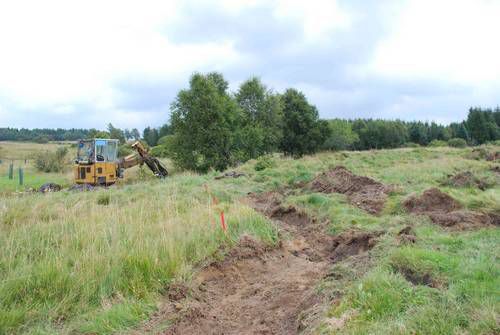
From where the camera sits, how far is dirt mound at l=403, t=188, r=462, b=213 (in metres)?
8.90

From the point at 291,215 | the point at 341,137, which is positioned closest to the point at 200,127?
the point at 291,215

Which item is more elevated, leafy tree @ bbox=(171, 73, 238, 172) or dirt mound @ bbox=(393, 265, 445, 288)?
leafy tree @ bbox=(171, 73, 238, 172)

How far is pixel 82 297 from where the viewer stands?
4715 mm

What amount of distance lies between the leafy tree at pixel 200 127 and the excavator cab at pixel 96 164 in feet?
36.1

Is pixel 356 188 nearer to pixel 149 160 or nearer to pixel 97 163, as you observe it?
pixel 97 163

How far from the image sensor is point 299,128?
43500 mm

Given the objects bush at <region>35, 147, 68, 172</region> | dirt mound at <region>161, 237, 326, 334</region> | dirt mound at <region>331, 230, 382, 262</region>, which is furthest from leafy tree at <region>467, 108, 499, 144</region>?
dirt mound at <region>161, 237, 326, 334</region>

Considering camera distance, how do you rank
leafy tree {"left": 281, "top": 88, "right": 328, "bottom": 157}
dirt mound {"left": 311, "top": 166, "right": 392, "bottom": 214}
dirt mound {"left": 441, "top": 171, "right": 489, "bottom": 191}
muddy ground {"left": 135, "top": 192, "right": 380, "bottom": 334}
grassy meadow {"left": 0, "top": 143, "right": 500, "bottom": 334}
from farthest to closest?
leafy tree {"left": 281, "top": 88, "right": 328, "bottom": 157}
dirt mound {"left": 441, "top": 171, "right": 489, "bottom": 191}
dirt mound {"left": 311, "top": 166, "right": 392, "bottom": 214}
muddy ground {"left": 135, "top": 192, "right": 380, "bottom": 334}
grassy meadow {"left": 0, "top": 143, "right": 500, "bottom": 334}

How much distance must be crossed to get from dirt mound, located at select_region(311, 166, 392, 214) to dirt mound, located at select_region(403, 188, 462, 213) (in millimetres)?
678

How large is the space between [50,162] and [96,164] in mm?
23623

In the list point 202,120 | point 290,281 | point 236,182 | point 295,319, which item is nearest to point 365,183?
point 236,182

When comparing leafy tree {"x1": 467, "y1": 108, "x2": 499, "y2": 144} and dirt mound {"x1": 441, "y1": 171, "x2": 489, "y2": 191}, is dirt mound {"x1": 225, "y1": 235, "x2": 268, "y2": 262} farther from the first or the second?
leafy tree {"x1": 467, "y1": 108, "x2": 499, "y2": 144}

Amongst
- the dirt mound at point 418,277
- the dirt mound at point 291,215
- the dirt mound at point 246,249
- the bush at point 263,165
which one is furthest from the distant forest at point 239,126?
the dirt mound at point 418,277

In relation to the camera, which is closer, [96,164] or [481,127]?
[96,164]
